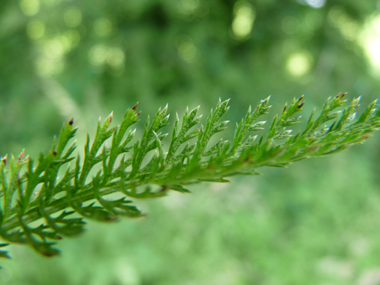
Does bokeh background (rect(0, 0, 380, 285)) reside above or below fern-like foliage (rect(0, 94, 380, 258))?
above

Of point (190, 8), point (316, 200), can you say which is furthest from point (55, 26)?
point (316, 200)

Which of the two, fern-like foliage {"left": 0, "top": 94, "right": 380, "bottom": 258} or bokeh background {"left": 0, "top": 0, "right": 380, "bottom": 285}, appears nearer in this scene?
fern-like foliage {"left": 0, "top": 94, "right": 380, "bottom": 258}

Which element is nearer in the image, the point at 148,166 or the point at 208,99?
the point at 148,166

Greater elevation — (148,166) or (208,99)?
(208,99)

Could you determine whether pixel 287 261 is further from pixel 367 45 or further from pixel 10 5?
pixel 10 5
